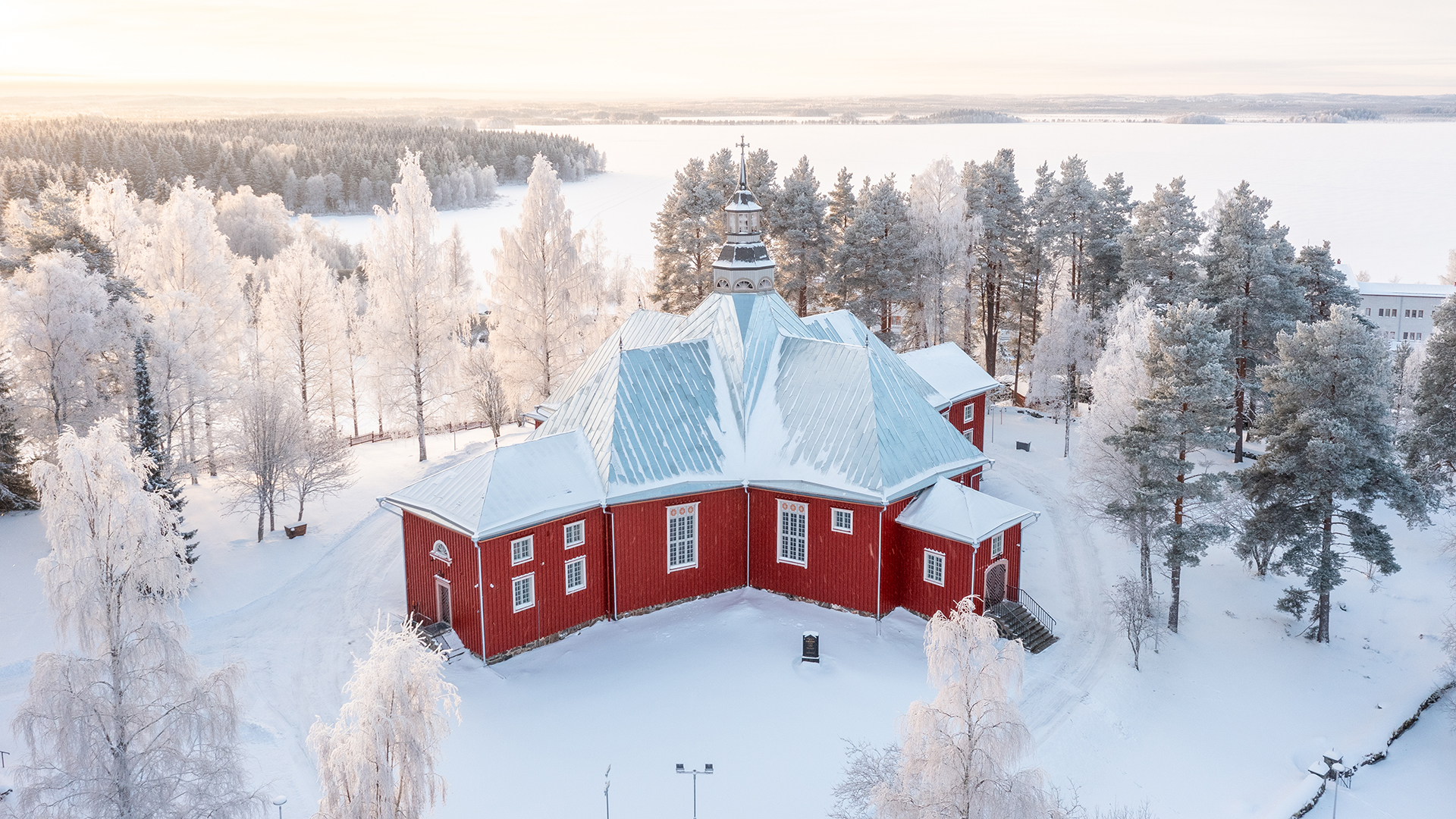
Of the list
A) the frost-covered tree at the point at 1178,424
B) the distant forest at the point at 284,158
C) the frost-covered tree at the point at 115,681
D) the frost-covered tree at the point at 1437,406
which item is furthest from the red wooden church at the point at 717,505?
the distant forest at the point at 284,158

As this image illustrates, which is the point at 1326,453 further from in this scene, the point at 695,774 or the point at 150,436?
the point at 150,436

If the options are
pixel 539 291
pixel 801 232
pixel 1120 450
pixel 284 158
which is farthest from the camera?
pixel 284 158

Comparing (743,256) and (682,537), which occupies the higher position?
(743,256)

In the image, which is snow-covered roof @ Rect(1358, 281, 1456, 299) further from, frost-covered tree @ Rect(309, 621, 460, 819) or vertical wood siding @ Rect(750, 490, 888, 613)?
frost-covered tree @ Rect(309, 621, 460, 819)

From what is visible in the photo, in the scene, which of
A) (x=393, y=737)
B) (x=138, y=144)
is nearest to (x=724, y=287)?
(x=393, y=737)

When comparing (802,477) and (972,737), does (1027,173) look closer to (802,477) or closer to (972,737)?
(802,477)

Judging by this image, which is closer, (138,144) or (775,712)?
(775,712)

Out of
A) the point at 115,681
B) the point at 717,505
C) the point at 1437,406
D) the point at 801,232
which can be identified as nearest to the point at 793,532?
the point at 717,505
